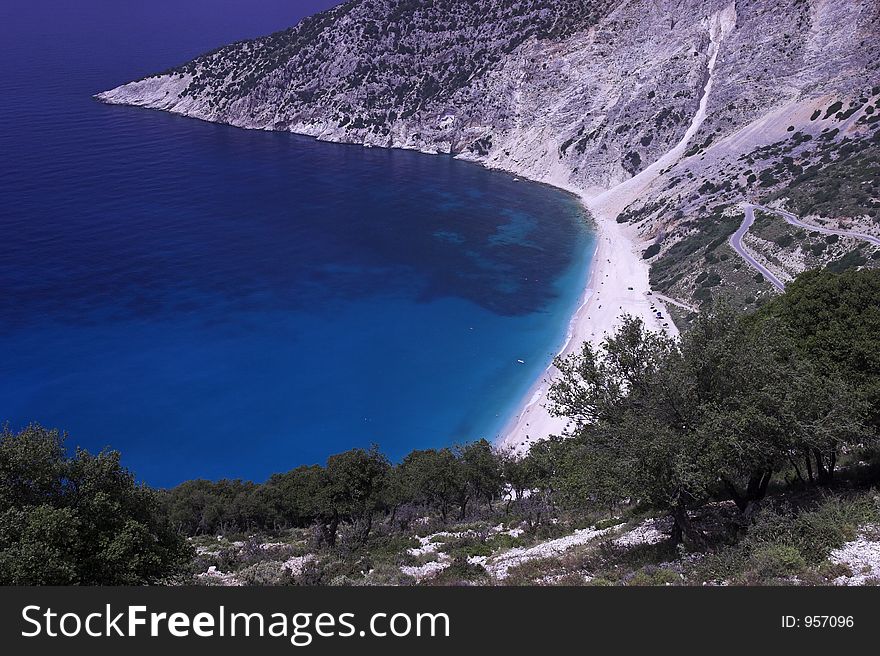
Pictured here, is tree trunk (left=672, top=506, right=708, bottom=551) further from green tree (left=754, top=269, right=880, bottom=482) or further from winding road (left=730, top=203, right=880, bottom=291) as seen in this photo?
winding road (left=730, top=203, right=880, bottom=291)

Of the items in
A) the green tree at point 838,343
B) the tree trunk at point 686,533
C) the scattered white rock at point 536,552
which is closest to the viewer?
the tree trunk at point 686,533

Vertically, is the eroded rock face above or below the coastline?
above

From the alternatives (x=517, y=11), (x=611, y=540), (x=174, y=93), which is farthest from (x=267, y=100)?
(x=611, y=540)

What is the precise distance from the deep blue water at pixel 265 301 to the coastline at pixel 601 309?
1.96 metres

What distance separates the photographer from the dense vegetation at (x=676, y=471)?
55.2 feet

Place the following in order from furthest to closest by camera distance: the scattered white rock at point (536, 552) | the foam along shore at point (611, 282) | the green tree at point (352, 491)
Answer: the foam along shore at point (611, 282) < the green tree at point (352, 491) < the scattered white rock at point (536, 552)

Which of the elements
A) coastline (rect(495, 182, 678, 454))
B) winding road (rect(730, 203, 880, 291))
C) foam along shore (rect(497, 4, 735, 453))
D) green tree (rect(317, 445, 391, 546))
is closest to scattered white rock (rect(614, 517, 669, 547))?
foam along shore (rect(497, 4, 735, 453))

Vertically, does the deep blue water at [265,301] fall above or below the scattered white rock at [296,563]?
above

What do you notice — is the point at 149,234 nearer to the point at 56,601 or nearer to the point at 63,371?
the point at 63,371

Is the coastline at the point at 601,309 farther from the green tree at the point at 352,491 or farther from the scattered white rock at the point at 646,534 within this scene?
the scattered white rock at the point at 646,534

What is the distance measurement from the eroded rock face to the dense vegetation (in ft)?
175

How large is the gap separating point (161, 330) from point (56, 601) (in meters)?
65.4

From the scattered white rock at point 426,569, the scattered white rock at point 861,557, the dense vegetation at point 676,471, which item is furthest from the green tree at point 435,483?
the scattered white rock at point 861,557

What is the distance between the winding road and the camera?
6278cm
